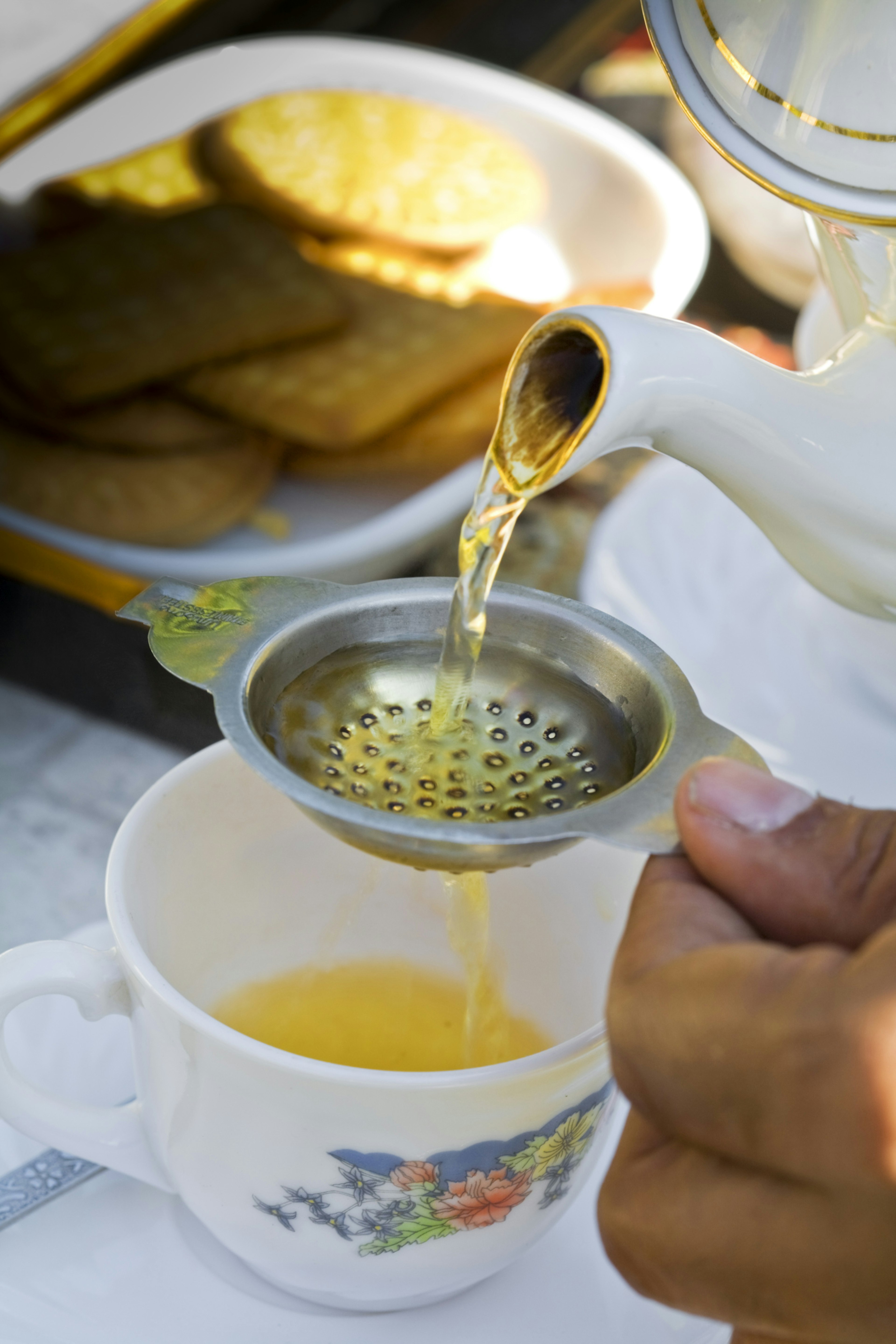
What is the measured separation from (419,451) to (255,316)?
0.48 ft

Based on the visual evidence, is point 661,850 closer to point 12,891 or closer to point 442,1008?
point 442,1008

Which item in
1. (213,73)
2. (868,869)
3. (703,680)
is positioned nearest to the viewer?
(868,869)

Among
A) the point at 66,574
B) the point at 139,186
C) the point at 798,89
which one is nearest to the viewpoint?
the point at 798,89

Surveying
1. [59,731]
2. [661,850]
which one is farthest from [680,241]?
[661,850]

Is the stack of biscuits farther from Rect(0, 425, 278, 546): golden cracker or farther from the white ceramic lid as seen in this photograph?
the white ceramic lid

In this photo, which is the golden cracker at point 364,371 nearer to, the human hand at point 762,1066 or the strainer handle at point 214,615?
the strainer handle at point 214,615

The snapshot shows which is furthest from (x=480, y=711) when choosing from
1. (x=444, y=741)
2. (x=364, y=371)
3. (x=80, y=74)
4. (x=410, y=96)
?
(x=410, y=96)

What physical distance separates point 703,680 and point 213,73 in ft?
2.54

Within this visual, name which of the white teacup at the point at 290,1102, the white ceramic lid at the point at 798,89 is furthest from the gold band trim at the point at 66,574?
the white ceramic lid at the point at 798,89

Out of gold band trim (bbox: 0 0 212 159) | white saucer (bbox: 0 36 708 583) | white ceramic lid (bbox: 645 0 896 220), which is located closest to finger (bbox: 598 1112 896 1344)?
white ceramic lid (bbox: 645 0 896 220)

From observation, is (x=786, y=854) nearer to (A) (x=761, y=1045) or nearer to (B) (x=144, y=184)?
(A) (x=761, y=1045)

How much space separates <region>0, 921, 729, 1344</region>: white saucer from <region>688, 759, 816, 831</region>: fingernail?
18 centimetres

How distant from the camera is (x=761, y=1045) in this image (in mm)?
248

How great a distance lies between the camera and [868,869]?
0.95 ft
